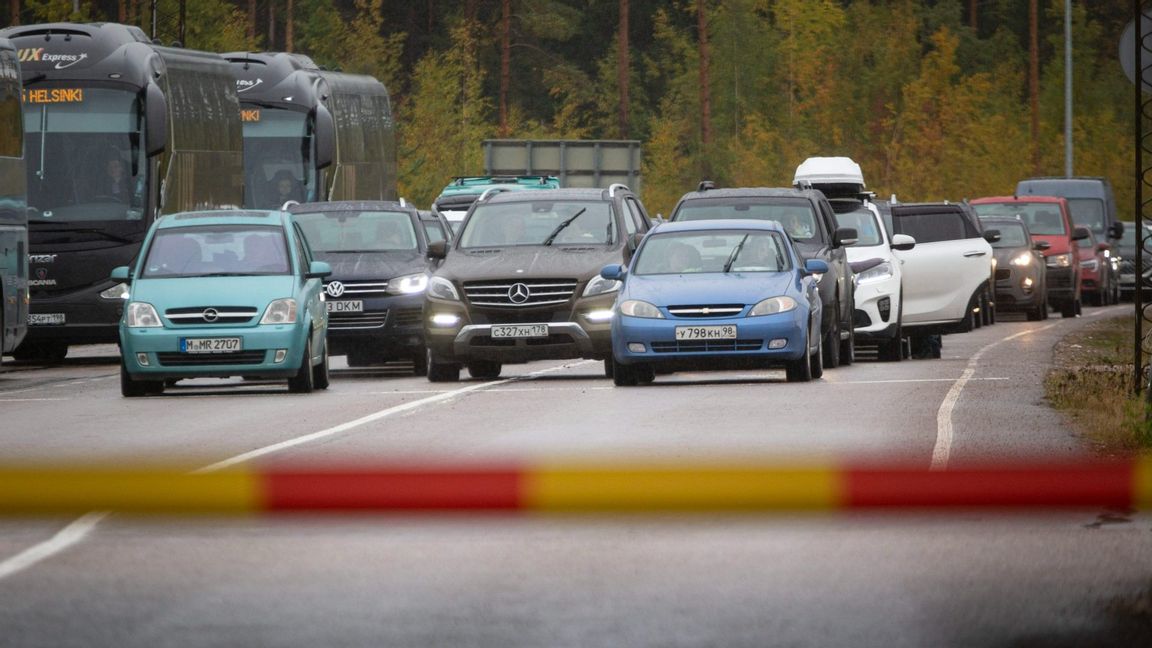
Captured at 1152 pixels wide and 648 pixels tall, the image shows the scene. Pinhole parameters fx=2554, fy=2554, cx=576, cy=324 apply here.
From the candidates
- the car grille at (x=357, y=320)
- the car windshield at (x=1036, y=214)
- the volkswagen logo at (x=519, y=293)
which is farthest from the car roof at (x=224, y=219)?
the car windshield at (x=1036, y=214)

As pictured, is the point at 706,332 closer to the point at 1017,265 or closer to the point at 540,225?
the point at 540,225

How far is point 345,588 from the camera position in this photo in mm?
9242

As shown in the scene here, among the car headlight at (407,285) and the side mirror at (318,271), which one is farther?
the car headlight at (407,285)

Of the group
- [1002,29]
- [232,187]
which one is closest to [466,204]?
[232,187]

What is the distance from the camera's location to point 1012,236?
42062 millimetres

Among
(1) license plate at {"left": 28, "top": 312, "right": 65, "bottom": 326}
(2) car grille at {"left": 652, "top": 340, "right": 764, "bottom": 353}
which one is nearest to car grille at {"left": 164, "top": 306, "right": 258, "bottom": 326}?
(2) car grille at {"left": 652, "top": 340, "right": 764, "bottom": 353}

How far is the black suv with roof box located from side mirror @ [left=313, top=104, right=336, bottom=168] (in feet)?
40.0

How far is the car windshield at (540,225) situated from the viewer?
25.2m

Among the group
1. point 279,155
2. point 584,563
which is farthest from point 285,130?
point 584,563

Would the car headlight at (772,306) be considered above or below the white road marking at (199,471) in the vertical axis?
above

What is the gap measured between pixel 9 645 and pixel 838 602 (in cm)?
280

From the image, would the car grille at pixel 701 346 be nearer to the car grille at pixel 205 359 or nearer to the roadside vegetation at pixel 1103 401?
the roadside vegetation at pixel 1103 401

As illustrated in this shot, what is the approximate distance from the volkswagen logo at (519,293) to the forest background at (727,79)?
4023 cm

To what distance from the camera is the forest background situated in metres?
80.8
